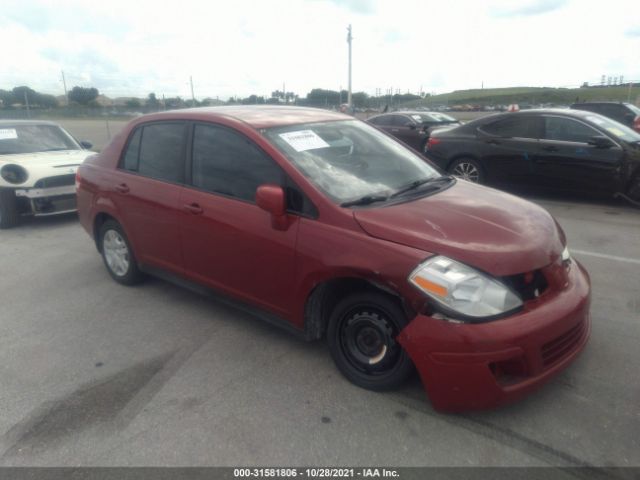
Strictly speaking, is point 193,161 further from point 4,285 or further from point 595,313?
point 595,313

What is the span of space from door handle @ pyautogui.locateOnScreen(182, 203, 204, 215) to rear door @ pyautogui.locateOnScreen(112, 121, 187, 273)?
0.12 m

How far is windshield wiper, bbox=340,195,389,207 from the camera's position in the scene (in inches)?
124

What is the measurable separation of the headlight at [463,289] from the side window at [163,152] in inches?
88.3

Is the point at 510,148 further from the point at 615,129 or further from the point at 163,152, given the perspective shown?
the point at 163,152

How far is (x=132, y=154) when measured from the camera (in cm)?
459

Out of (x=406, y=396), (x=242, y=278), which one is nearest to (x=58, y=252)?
(x=242, y=278)

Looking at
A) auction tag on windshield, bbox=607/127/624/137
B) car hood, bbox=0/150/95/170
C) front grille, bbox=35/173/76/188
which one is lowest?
front grille, bbox=35/173/76/188

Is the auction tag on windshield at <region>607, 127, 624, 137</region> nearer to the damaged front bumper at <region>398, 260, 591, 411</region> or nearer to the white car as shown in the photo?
the damaged front bumper at <region>398, 260, 591, 411</region>

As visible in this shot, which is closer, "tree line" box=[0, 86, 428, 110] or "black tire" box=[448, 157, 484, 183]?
"black tire" box=[448, 157, 484, 183]

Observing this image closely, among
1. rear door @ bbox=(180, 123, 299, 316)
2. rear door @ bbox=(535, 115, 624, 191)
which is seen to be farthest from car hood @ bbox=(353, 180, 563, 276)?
rear door @ bbox=(535, 115, 624, 191)

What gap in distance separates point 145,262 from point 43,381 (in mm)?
1439

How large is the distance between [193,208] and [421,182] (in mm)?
1723

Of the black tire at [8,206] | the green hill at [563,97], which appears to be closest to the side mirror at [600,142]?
the black tire at [8,206]

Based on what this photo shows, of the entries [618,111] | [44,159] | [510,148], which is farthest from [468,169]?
[618,111]
